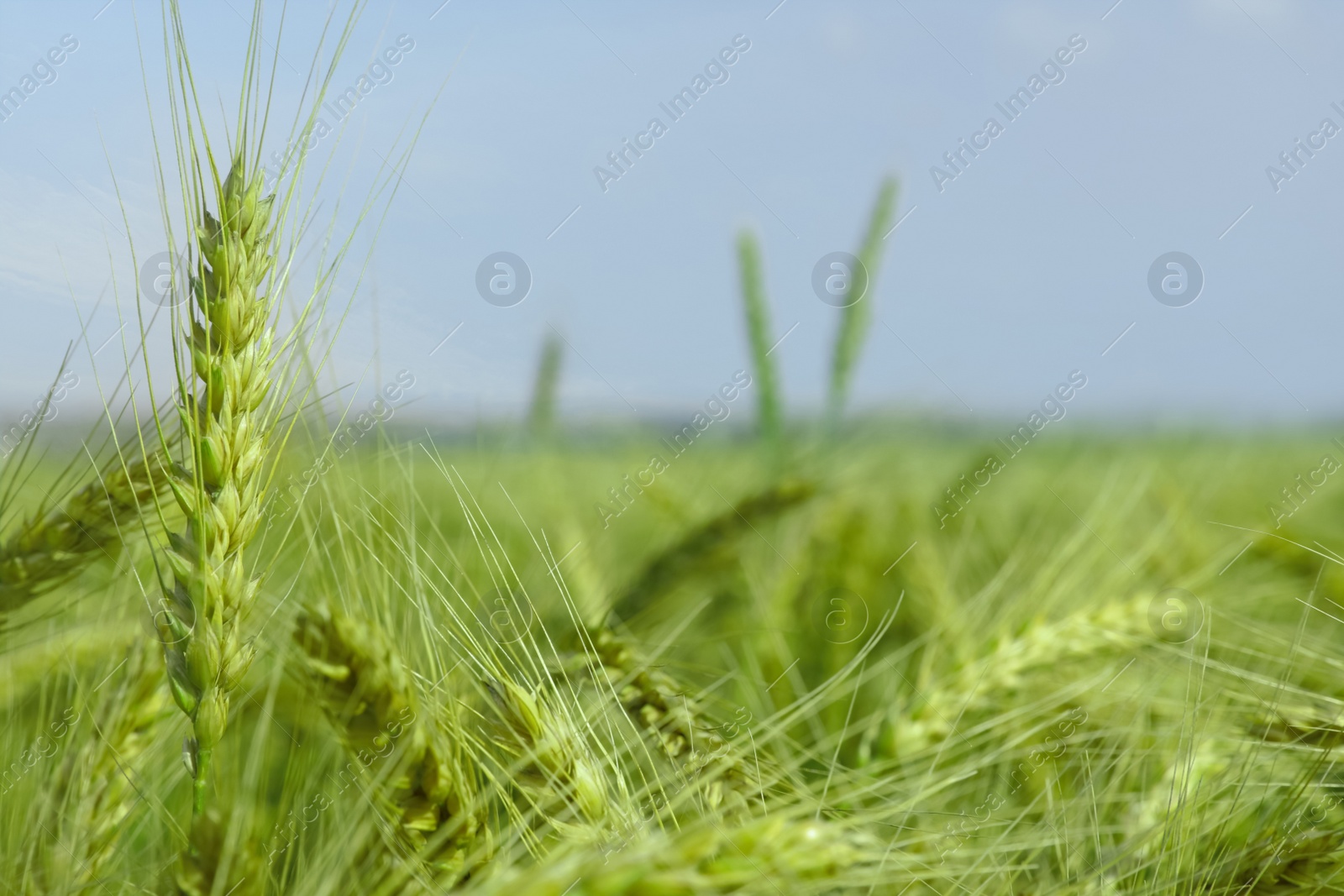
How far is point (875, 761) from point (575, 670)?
45 cm

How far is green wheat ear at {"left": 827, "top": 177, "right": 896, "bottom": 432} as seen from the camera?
254cm

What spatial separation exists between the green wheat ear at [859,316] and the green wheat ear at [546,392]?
0.78 m

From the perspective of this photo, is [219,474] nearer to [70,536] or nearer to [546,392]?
[70,536]

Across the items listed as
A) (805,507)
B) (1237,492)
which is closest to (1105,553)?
(805,507)

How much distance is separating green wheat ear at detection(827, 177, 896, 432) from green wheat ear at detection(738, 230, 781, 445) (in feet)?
0.51

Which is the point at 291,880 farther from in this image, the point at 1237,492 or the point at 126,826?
the point at 1237,492

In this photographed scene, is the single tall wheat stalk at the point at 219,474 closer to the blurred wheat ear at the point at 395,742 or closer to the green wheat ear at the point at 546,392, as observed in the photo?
the blurred wheat ear at the point at 395,742

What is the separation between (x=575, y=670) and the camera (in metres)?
1.11

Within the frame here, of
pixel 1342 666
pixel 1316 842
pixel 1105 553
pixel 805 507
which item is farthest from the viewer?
pixel 805 507

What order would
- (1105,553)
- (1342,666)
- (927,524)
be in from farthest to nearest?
(927,524)
(1105,553)
(1342,666)

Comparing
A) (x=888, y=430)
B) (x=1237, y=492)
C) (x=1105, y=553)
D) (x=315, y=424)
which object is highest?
(x=315, y=424)

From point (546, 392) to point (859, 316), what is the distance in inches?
39.0

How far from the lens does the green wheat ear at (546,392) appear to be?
249cm

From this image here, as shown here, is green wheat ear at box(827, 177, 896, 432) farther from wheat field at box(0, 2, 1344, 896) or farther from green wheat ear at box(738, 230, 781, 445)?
wheat field at box(0, 2, 1344, 896)
